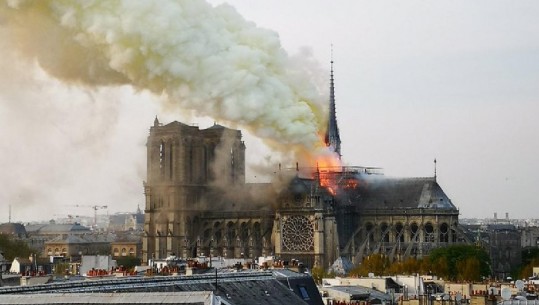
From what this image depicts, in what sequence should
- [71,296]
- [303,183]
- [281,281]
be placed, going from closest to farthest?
1. [71,296]
2. [281,281]
3. [303,183]

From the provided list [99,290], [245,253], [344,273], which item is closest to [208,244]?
[245,253]

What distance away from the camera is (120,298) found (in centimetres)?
4831

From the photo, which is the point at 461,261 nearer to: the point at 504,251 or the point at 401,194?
the point at 504,251

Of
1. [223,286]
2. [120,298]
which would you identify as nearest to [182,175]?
[223,286]

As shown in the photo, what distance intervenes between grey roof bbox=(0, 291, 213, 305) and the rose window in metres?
113

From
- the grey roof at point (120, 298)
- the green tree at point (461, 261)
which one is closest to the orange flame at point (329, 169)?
the green tree at point (461, 261)

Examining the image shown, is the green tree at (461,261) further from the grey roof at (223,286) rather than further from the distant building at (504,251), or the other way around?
the grey roof at (223,286)

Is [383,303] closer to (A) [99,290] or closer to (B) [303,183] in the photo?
(A) [99,290]

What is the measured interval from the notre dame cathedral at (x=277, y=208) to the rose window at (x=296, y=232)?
11 cm

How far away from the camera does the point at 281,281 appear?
6750cm

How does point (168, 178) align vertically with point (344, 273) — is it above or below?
above

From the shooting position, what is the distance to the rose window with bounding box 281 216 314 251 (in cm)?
16375

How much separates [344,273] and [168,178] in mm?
42998

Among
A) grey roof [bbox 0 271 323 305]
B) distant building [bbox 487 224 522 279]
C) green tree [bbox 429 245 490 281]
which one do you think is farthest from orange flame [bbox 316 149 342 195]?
grey roof [bbox 0 271 323 305]
